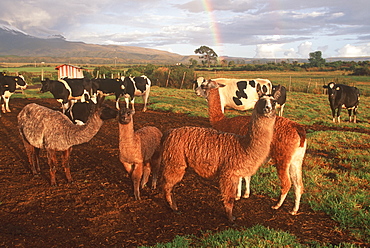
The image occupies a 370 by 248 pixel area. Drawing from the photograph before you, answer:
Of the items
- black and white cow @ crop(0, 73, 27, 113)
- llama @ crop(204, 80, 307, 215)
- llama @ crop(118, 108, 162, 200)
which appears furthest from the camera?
black and white cow @ crop(0, 73, 27, 113)

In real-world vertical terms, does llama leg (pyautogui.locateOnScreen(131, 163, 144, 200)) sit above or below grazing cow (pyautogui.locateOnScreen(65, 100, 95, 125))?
below

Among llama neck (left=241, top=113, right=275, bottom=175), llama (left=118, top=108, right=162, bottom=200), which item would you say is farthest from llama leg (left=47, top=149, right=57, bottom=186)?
llama neck (left=241, top=113, right=275, bottom=175)

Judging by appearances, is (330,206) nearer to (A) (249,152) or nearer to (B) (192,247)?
(A) (249,152)

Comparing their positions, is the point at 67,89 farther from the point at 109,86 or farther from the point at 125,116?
the point at 125,116

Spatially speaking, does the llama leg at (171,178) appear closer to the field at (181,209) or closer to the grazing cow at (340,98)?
the field at (181,209)

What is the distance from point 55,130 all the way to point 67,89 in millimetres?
9409

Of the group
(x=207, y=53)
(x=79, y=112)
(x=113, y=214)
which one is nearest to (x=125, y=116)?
(x=113, y=214)

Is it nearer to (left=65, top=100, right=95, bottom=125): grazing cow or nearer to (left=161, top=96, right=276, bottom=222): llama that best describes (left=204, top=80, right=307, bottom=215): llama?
(left=161, top=96, right=276, bottom=222): llama

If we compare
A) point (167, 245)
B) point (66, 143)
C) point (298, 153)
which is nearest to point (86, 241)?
point (167, 245)

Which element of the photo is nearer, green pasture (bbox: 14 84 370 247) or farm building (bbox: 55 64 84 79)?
green pasture (bbox: 14 84 370 247)

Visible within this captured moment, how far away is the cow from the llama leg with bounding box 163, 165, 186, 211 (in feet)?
35.2

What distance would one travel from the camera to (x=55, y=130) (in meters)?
5.88

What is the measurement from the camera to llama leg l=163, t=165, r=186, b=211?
4727mm

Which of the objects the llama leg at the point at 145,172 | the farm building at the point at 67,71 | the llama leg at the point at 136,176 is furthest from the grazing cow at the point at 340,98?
the farm building at the point at 67,71
